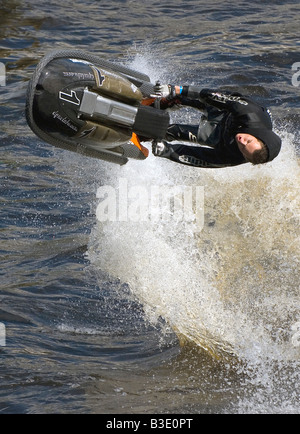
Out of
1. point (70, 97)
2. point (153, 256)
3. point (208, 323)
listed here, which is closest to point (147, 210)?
point (153, 256)

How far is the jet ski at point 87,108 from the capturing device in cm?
485

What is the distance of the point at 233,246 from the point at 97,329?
6.11 feet

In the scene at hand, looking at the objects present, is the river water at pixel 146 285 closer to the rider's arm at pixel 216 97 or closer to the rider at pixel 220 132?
the rider at pixel 220 132

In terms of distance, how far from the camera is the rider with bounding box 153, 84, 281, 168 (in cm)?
501

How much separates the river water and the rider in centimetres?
91
